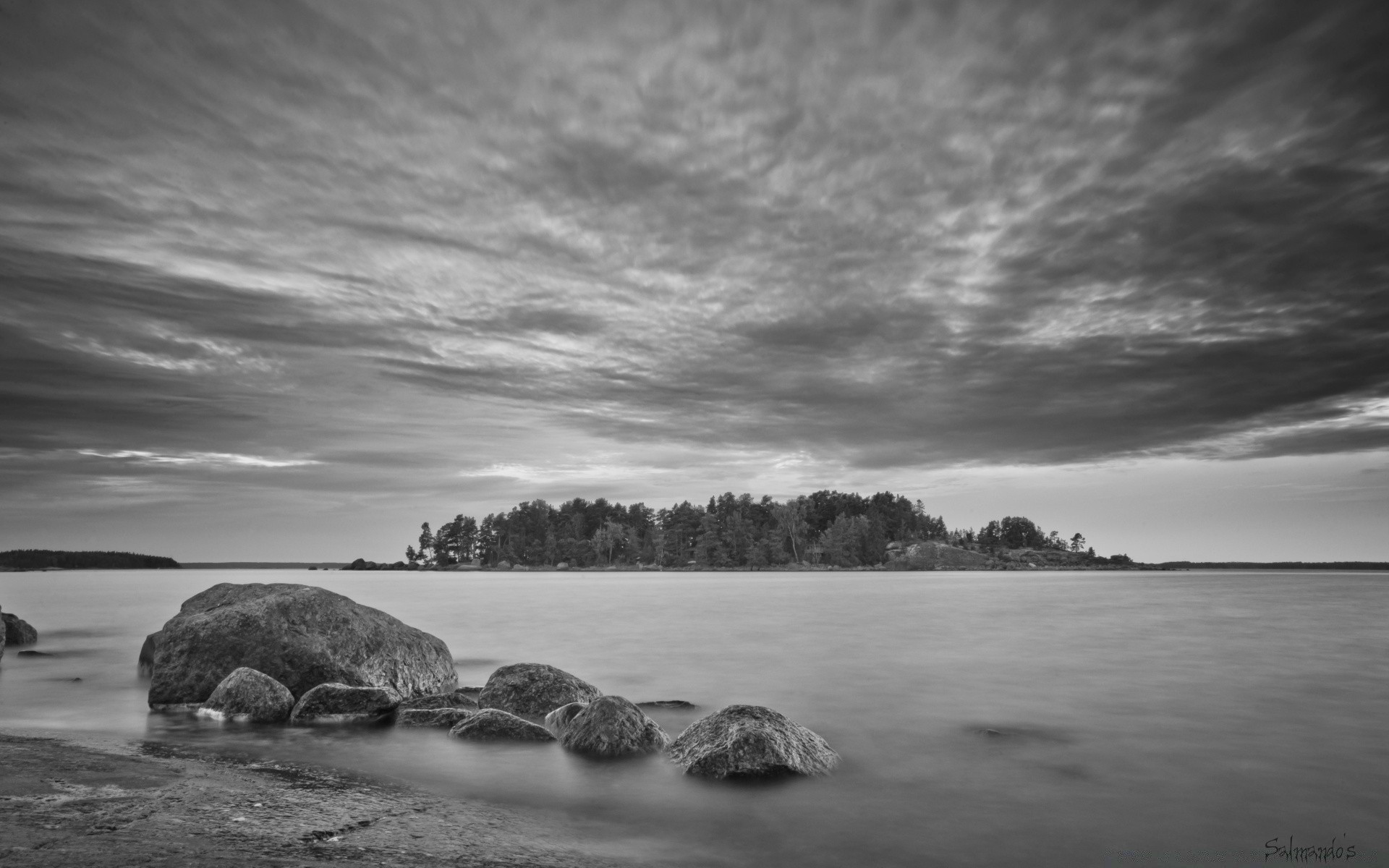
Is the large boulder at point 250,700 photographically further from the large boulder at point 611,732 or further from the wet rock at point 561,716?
the large boulder at point 611,732

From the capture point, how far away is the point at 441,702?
10742 millimetres

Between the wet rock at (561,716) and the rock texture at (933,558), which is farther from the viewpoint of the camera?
the rock texture at (933,558)

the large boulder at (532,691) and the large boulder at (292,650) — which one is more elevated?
the large boulder at (292,650)

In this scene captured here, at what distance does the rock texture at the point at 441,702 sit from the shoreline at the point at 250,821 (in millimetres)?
2828

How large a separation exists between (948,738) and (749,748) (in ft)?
12.1

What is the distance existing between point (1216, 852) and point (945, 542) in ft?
617

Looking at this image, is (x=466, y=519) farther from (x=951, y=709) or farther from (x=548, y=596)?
(x=951, y=709)

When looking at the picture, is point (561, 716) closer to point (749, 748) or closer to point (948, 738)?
point (749, 748)

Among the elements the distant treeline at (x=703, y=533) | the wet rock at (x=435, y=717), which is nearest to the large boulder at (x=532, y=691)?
the wet rock at (x=435, y=717)

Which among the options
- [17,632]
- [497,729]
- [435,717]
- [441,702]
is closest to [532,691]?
[441,702]

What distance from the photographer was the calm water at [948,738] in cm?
631

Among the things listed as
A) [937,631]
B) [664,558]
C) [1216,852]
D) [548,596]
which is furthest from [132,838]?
[664,558]

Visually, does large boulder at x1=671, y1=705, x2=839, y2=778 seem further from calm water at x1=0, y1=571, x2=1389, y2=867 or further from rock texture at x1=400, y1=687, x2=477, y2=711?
rock texture at x1=400, y1=687, x2=477, y2=711

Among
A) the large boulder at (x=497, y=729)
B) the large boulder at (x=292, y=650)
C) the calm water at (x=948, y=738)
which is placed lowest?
the calm water at (x=948, y=738)
